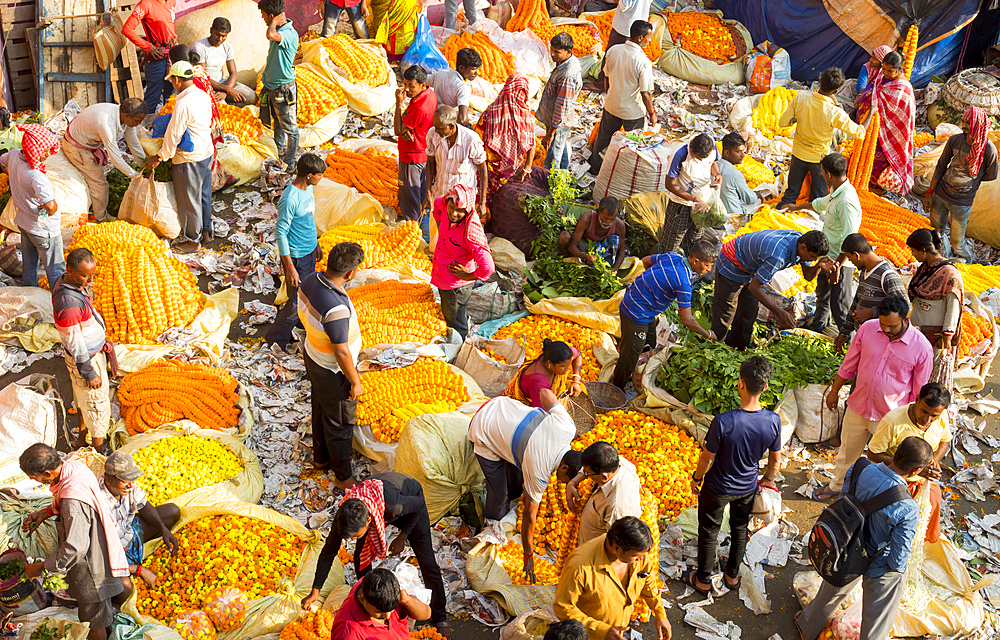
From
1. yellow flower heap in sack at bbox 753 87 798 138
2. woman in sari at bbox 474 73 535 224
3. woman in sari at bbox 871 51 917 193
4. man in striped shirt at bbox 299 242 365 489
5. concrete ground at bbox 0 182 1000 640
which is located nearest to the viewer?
concrete ground at bbox 0 182 1000 640

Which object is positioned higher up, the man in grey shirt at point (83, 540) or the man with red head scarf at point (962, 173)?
the man with red head scarf at point (962, 173)

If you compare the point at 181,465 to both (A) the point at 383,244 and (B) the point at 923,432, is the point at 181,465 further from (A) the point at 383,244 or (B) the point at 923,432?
(B) the point at 923,432

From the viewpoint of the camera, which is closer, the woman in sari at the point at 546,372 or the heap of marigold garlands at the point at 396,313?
the woman in sari at the point at 546,372

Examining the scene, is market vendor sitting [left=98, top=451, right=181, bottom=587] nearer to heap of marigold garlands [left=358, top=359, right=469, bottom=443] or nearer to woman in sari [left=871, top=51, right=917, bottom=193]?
heap of marigold garlands [left=358, top=359, right=469, bottom=443]

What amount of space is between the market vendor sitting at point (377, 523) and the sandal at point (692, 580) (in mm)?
1611

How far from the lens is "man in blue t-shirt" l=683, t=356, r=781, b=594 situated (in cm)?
535

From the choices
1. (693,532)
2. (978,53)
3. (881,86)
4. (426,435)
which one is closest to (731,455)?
(693,532)

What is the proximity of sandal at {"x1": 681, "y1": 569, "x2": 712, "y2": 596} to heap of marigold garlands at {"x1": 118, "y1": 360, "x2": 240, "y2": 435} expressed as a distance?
10.6ft

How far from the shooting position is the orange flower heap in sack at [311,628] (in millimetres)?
5031

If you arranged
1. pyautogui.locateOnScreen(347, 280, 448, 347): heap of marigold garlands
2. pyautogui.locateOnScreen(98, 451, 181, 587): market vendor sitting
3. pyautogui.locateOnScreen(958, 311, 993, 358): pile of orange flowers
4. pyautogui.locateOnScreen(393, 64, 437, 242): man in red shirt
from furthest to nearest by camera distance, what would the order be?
pyautogui.locateOnScreen(393, 64, 437, 242): man in red shirt, pyautogui.locateOnScreen(958, 311, 993, 358): pile of orange flowers, pyautogui.locateOnScreen(347, 280, 448, 347): heap of marigold garlands, pyautogui.locateOnScreen(98, 451, 181, 587): market vendor sitting

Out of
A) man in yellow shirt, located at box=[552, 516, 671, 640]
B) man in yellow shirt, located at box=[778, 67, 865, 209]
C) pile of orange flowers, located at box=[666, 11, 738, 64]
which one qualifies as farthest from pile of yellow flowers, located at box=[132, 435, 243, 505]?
pile of orange flowers, located at box=[666, 11, 738, 64]

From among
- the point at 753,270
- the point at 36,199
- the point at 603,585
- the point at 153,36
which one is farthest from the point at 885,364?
the point at 153,36

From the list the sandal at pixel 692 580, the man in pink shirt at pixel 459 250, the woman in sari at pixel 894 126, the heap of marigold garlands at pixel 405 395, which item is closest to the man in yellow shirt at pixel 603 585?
the sandal at pixel 692 580

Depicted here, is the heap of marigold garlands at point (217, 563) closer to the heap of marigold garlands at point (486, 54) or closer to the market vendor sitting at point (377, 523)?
the market vendor sitting at point (377, 523)
